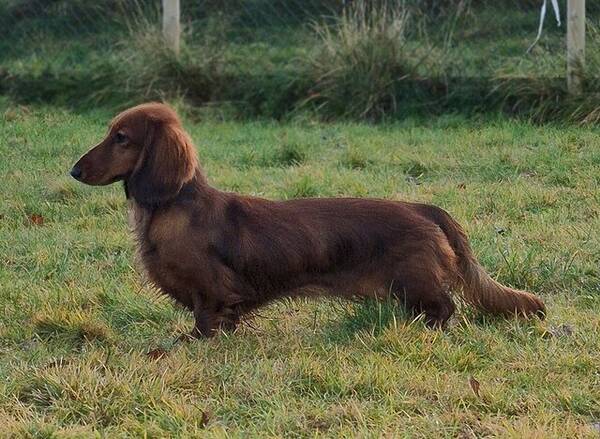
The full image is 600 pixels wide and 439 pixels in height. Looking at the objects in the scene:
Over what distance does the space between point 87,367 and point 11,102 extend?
23.2 feet

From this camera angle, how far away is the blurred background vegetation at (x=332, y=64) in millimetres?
9062

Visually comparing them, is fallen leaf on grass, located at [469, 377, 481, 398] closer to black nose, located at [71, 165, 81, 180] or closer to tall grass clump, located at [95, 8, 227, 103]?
black nose, located at [71, 165, 81, 180]

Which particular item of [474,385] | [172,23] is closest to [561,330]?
[474,385]

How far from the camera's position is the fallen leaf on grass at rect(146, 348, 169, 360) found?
12.3 feet

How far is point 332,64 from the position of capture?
9.51 metres

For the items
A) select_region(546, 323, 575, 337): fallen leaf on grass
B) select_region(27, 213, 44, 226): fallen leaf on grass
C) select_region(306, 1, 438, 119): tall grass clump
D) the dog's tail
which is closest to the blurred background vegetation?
select_region(306, 1, 438, 119): tall grass clump

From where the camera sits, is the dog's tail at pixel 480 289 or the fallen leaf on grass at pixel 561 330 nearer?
the fallen leaf on grass at pixel 561 330

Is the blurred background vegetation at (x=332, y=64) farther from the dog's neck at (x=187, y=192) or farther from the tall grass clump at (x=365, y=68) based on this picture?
the dog's neck at (x=187, y=192)

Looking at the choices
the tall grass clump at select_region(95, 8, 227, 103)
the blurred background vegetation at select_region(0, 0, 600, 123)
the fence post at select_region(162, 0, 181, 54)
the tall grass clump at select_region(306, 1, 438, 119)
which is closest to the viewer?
the blurred background vegetation at select_region(0, 0, 600, 123)

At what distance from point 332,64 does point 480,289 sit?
5.60 m

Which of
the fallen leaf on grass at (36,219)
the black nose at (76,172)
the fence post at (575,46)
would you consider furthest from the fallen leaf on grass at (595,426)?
the fence post at (575,46)

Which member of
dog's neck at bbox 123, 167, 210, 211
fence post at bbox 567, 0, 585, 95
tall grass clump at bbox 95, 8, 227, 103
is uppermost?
dog's neck at bbox 123, 167, 210, 211

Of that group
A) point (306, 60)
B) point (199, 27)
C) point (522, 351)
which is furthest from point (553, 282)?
point (199, 27)

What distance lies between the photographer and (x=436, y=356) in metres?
3.76
